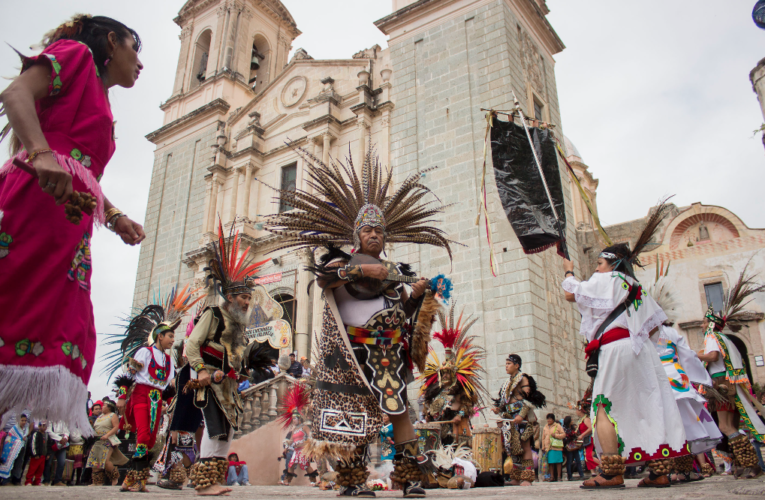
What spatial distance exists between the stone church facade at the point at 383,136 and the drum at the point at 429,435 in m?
4.26

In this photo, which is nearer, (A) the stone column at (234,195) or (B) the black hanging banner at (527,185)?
(B) the black hanging banner at (527,185)

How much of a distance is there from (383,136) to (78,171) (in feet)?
53.1

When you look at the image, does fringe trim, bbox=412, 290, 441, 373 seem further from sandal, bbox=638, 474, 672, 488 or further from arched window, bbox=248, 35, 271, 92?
arched window, bbox=248, 35, 271, 92

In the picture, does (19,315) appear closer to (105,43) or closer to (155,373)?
(105,43)

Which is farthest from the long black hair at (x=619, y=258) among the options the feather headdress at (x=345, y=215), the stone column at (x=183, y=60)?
the stone column at (x=183, y=60)

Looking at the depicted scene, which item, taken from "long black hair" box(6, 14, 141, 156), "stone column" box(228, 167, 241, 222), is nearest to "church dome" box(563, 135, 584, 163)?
"stone column" box(228, 167, 241, 222)

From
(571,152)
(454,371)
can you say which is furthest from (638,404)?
(571,152)

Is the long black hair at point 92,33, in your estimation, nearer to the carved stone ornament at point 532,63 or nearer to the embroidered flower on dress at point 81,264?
the embroidered flower on dress at point 81,264

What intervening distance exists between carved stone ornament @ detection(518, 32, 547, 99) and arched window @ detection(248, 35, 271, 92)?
529 inches

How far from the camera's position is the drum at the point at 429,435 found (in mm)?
7445

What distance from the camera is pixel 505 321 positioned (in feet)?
44.5

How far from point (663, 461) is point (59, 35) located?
4.89 metres

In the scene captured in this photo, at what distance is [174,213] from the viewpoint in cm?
2298

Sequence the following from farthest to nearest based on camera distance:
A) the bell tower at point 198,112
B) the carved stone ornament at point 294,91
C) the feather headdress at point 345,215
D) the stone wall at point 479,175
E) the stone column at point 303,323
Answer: the bell tower at point 198,112, the carved stone ornament at point 294,91, the stone column at point 303,323, the stone wall at point 479,175, the feather headdress at point 345,215
